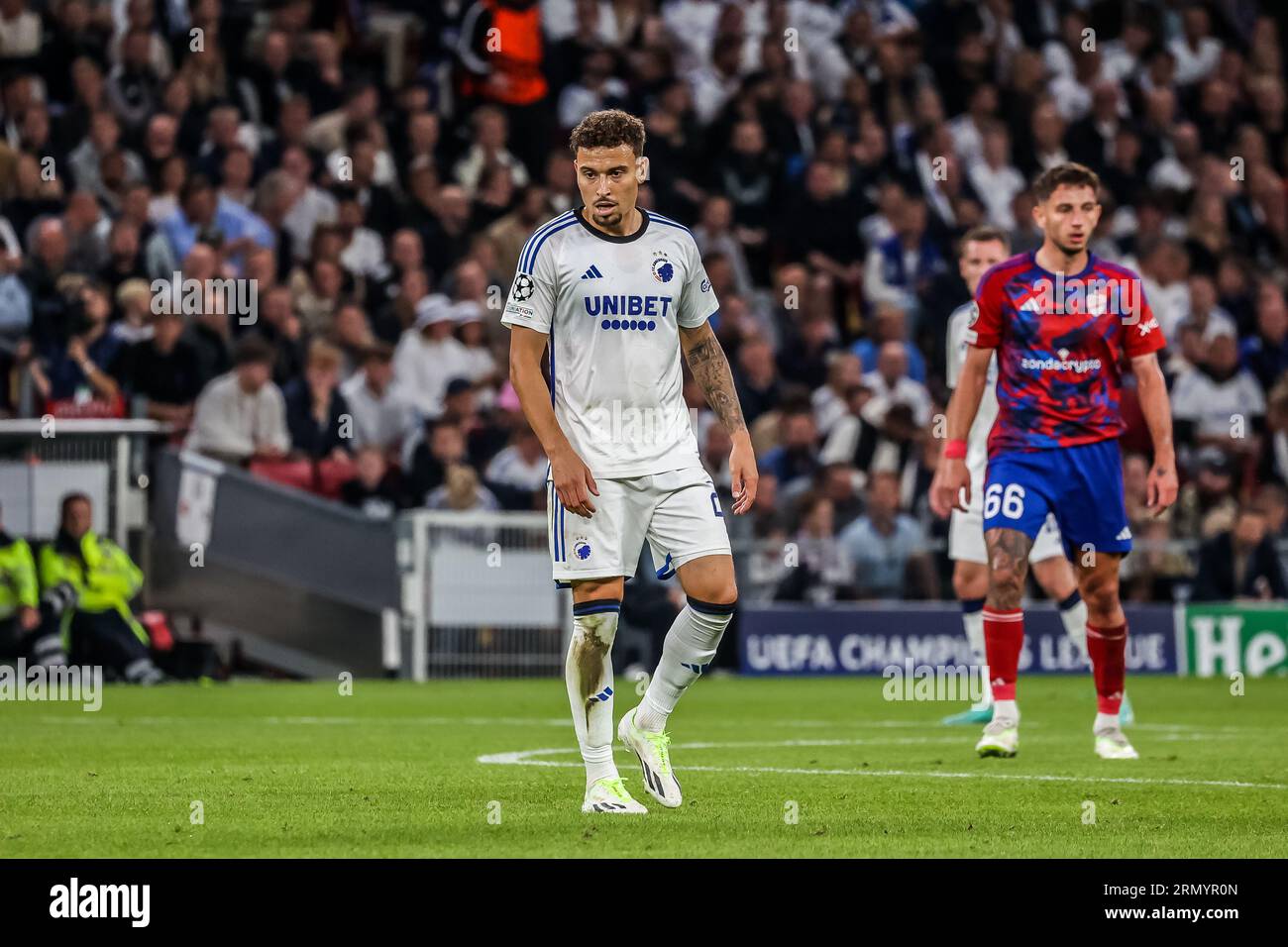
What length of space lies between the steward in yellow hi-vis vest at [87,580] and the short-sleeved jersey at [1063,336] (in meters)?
8.08

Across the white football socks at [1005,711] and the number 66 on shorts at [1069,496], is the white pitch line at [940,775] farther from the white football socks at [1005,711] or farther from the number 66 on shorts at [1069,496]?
the number 66 on shorts at [1069,496]

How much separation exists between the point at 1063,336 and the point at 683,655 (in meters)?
3.07

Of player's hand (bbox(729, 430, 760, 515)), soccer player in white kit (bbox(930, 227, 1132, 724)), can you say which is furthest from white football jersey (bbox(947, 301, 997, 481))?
player's hand (bbox(729, 430, 760, 515))

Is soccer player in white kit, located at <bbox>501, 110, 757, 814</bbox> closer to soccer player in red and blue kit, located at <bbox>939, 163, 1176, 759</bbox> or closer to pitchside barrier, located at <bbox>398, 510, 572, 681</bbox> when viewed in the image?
soccer player in red and blue kit, located at <bbox>939, 163, 1176, 759</bbox>

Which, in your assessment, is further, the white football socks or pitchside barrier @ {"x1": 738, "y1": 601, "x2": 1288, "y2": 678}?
pitchside barrier @ {"x1": 738, "y1": 601, "x2": 1288, "y2": 678}

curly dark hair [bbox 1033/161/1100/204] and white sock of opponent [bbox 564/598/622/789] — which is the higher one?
curly dark hair [bbox 1033/161/1100/204]

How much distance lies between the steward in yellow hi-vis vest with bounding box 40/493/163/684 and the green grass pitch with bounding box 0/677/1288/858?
1.48 m

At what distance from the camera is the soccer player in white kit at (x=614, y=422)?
25.3 ft

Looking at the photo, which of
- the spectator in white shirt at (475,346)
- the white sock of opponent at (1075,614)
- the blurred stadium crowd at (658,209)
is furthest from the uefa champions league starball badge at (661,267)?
the spectator in white shirt at (475,346)

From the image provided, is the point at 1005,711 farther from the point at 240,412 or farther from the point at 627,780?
the point at 240,412

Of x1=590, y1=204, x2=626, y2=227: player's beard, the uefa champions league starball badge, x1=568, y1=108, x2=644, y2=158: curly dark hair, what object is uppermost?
x1=568, y1=108, x2=644, y2=158: curly dark hair

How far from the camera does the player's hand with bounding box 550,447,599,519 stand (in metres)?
7.59

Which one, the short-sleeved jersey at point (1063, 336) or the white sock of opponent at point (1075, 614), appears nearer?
the short-sleeved jersey at point (1063, 336)

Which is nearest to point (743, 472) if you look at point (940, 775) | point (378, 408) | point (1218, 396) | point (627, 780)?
point (627, 780)
